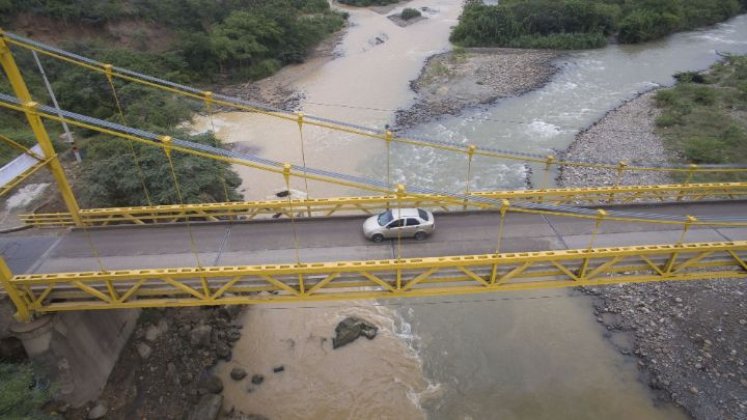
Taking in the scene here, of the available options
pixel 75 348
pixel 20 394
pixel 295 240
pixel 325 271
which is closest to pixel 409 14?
pixel 295 240

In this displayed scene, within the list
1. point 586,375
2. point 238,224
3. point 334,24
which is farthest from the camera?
point 334,24

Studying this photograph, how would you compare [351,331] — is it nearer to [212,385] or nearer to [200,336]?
[212,385]

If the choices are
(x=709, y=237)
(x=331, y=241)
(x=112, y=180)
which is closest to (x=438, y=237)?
(x=331, y=241)

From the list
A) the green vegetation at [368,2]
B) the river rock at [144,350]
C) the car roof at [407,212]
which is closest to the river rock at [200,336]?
the river rock at [144,350]

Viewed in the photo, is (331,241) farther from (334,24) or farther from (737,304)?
(334,24)

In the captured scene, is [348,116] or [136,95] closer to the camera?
[136,95]
